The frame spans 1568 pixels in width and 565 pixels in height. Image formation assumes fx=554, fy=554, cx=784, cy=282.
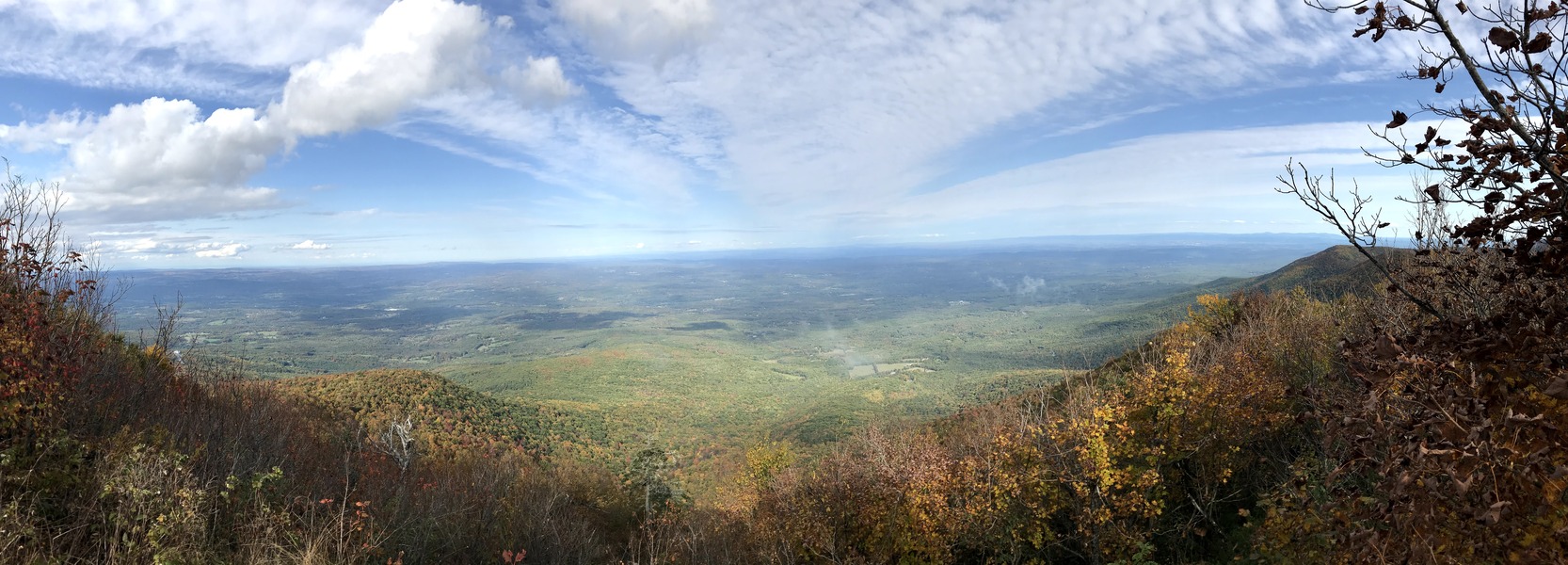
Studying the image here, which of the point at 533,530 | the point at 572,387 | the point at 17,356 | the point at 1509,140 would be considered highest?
the point at 1509,140

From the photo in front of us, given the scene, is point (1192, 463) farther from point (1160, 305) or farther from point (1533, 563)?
point (1160, 305)

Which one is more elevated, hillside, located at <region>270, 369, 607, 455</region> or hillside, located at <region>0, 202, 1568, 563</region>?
hillside, located at <region>0, 202, 1568, 563</region>

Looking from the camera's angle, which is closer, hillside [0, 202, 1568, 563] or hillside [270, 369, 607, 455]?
hillside [0, 202, 1568, 563]

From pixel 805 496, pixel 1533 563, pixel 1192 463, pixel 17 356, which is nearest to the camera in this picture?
pixel 1533 563

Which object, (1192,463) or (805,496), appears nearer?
(1192,463)

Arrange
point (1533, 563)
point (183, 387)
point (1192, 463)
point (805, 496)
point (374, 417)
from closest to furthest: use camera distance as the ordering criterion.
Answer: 1. point (1533, 563)
2. point (183, 387)
3. point (1192, 463)
4. point (805, 496)
5. point (374, 417)

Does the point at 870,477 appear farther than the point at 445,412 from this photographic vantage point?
No

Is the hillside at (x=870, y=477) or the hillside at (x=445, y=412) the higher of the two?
the hillside at (x=870, y=477)

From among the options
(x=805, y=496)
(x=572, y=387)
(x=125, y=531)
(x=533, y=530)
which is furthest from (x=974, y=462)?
(x=572, y=387)

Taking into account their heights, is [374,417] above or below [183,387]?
below

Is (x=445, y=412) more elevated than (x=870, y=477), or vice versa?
(x=870, y=477)

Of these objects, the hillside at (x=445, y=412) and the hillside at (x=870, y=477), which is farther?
the hillside at (x=445, y=412)
